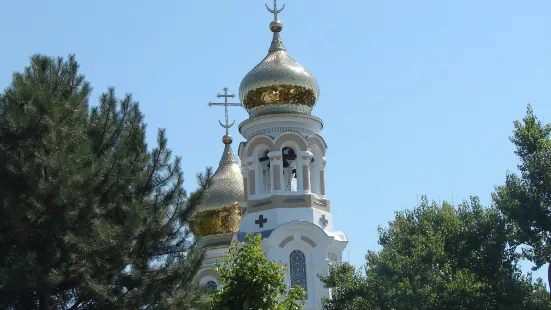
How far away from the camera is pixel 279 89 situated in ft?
97.9

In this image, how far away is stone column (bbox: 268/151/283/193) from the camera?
28.5 m

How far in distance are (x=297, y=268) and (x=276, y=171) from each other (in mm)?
2815

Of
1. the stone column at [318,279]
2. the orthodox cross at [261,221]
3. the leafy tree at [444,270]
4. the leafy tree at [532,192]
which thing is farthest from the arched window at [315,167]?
the leafy tree at [532,192]

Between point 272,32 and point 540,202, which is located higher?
point 272,32

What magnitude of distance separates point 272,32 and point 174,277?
57.8 feet

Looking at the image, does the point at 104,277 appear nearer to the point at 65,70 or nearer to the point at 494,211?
the point at 65,70

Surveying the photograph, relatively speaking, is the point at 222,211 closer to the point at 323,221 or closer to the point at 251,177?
the point at 251,177

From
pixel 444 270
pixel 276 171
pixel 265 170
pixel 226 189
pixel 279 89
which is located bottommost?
pixel 444 270

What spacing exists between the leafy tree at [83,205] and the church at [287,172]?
12.0 metres

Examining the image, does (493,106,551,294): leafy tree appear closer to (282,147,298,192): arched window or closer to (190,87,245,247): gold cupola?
(282,147,298,192): arched window

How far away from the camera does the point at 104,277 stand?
46.0 feet

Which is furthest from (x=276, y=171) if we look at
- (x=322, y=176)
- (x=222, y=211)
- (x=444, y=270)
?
(x=444, y=270)

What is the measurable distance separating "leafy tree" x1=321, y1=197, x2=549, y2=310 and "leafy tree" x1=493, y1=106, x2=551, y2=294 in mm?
791

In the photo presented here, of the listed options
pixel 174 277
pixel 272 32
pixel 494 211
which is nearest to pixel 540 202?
pixel 494 211
